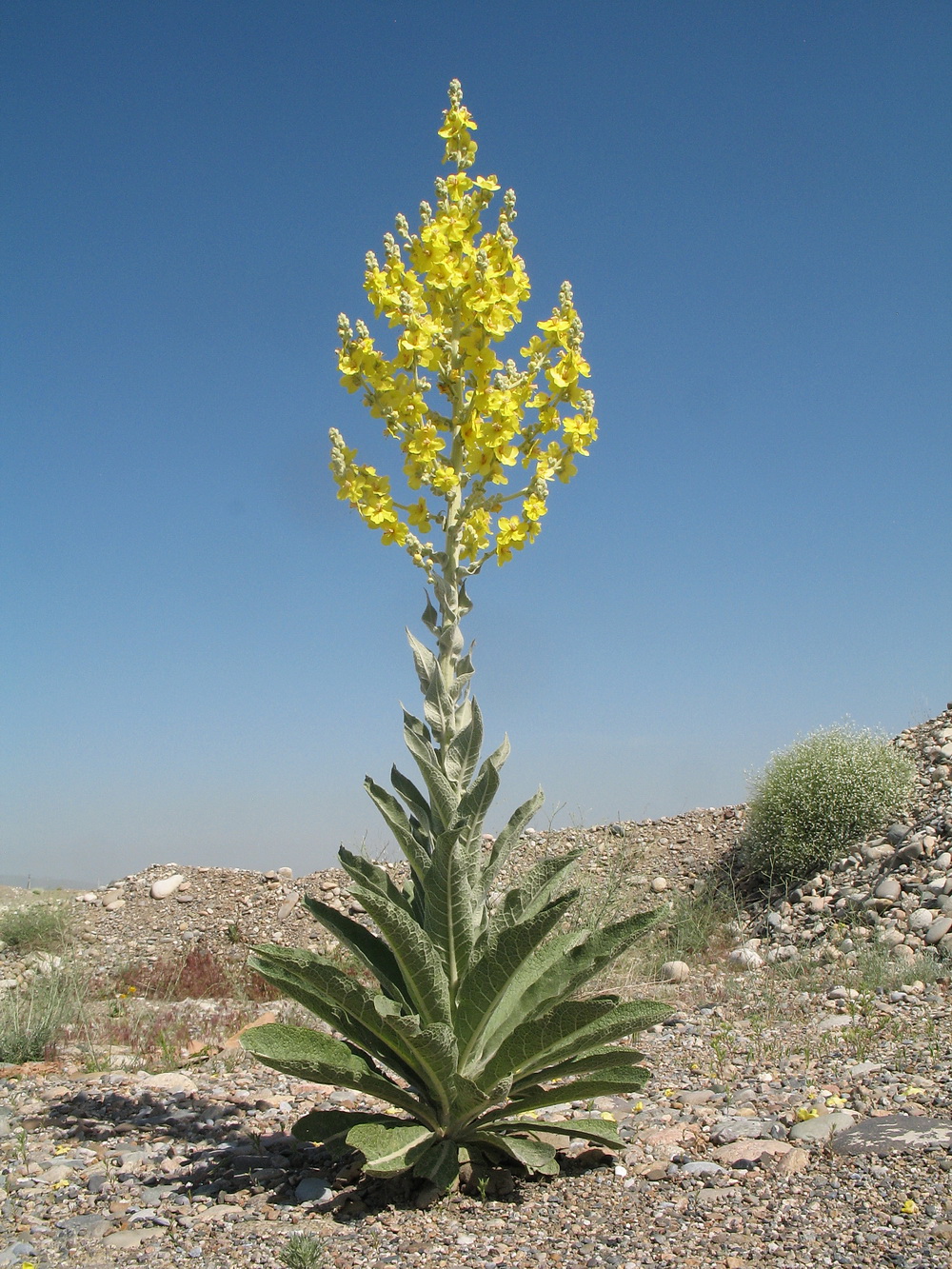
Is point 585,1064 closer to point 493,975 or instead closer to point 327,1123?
point 493,975

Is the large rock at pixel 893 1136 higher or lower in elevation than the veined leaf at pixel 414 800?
lower

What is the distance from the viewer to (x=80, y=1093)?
4.38 meters

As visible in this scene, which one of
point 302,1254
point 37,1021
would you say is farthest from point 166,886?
point 302,1254

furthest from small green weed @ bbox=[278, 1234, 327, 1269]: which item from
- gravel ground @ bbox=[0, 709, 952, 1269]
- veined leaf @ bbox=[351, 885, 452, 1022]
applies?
veined leaf @ bbox=[351, 885, 452, 1022]

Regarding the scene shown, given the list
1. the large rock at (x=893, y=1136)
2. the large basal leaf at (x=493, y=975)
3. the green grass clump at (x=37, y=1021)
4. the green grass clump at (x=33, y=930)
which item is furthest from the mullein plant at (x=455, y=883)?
the green grass clump at (x=33, y=930)

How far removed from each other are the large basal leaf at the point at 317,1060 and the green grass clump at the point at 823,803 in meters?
7.37

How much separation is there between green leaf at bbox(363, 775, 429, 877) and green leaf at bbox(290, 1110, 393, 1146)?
0.92m

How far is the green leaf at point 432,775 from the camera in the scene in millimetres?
3154

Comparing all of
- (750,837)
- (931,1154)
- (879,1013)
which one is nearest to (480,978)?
(931,1154)

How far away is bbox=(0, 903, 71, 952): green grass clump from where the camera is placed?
A: 10.4m

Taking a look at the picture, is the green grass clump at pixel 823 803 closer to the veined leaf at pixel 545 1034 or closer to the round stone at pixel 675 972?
the round stone at pixel 675 972

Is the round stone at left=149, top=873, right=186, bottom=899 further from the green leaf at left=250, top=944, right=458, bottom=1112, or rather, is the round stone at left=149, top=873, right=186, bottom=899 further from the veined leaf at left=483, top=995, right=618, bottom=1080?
the veined leaf at left=483, top=995, right=618, bottom=1080

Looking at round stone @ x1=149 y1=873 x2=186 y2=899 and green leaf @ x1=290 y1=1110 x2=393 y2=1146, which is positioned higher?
round stone @ x1=149 y1=873 x2=186 y2=899

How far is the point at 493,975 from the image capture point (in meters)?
3.02
